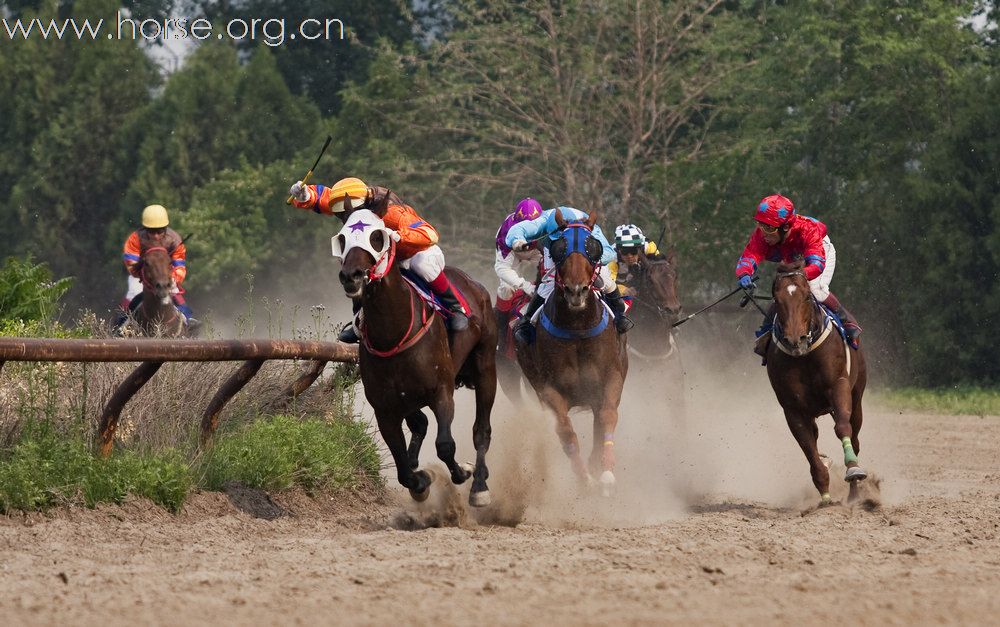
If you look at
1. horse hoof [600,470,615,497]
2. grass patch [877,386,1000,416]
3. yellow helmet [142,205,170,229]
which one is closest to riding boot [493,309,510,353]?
horse hoof [600,470,615,497]

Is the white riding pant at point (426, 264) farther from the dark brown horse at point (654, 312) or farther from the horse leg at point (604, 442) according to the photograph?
the dark brown horse at point (654, 312)

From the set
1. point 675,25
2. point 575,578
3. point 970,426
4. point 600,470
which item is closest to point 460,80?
point 675,25

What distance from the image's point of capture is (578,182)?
30984 mm

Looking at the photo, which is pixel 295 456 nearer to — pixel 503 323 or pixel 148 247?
pixel 503 323

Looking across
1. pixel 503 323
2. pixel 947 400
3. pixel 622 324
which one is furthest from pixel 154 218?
pixel 947 400

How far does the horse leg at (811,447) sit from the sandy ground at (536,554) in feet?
0.97

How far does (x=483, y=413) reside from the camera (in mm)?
10430

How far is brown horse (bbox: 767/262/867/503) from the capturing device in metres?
10.5

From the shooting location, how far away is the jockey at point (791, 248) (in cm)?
1091

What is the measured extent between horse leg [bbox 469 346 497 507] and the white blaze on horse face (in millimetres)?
1749

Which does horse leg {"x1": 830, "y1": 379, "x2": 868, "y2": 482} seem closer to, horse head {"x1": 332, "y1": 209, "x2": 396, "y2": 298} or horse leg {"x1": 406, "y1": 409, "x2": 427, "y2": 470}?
horse leg {"x1": 406, "y1": 409, "x2": 427, "y2": 470}

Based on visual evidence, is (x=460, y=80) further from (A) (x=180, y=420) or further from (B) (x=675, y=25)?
(A) (x=180, y=420)

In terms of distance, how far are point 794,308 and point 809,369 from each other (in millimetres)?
519

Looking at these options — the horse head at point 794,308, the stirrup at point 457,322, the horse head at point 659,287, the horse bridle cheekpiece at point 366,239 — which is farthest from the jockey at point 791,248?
the horse bridle cheekpiece at point 366,239
